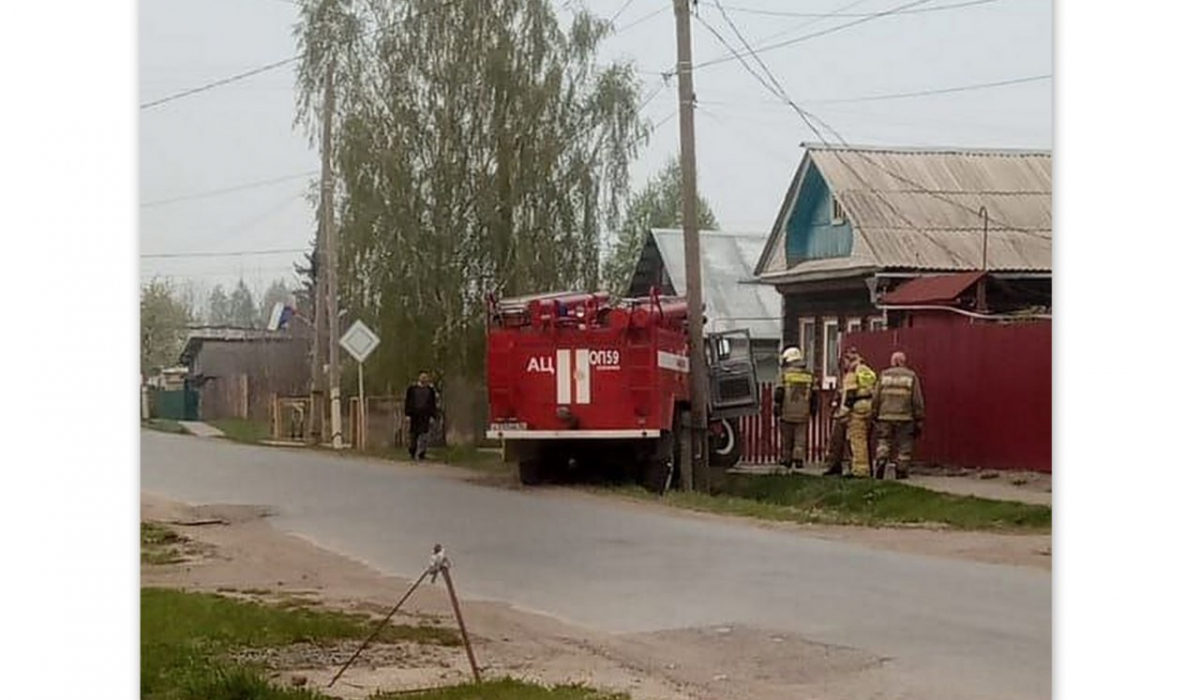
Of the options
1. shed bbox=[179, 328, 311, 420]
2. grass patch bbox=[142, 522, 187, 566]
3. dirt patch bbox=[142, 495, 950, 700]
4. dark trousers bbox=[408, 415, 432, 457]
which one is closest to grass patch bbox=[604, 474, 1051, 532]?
dirt patch bbox=[142, 495, 950, 700]

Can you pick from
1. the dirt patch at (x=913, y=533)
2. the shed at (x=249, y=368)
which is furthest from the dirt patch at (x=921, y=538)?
the shed at (x=249, y=368)

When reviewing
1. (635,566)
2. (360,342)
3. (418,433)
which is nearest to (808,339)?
(635,566)

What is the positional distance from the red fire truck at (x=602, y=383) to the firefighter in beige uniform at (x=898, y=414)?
32 centimetres

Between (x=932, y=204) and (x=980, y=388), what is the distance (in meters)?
0.47

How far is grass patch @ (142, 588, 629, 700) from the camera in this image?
13.4 ft

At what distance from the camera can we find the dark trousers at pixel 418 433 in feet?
14.3

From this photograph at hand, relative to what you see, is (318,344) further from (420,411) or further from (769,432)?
(769,432)

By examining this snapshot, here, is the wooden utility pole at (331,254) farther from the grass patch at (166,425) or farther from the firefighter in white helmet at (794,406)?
the firefighter in white helmet at (794,406)

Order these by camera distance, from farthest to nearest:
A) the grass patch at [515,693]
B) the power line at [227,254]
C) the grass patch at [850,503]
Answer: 1. the grass patch at [850,503]
2. the power line at [227,254]
3. the grass patch at [515,693]

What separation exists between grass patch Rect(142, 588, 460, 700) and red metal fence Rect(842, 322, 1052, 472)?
1282 millimetres

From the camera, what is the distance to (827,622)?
4301mm
